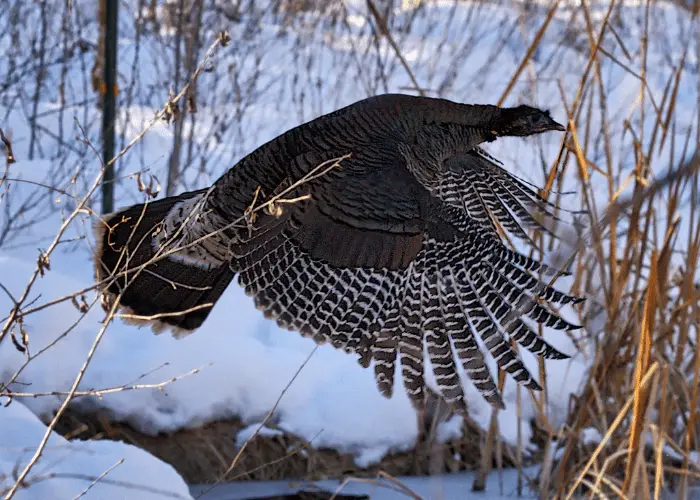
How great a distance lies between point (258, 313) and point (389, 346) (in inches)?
62.1

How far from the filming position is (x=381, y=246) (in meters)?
2.95

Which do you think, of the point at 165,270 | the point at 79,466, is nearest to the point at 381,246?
the point at 165,270

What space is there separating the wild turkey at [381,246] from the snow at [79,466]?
0.47 meters

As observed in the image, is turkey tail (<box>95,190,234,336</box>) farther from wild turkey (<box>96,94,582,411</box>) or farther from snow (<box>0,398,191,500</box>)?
snow (<box>0,398,191,500</box>)

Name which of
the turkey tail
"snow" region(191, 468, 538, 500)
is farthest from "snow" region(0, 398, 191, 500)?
"snow" region(191, 468, 538, 500)

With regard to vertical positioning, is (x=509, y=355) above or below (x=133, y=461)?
above

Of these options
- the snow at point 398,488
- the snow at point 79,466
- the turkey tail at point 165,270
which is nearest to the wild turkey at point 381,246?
the turkey tail at point 165,270

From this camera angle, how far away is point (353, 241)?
2.97 metres

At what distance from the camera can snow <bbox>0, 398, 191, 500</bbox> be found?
2.56 metres

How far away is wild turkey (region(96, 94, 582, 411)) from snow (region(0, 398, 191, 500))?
47 centimetres

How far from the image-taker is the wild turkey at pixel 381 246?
9.56ft

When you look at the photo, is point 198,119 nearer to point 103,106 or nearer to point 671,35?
point 103,106

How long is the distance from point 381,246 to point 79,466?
111cm

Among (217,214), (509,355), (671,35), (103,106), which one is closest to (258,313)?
(103,106)
